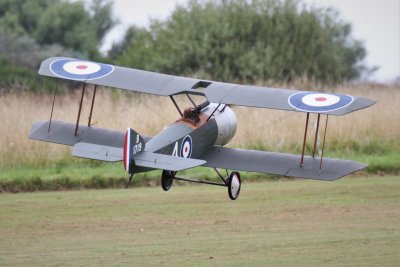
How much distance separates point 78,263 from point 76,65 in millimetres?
3394

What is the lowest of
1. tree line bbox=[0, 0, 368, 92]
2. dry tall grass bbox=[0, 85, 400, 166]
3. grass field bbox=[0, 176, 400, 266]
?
grass field bbox=[0, 176, 400, 266]

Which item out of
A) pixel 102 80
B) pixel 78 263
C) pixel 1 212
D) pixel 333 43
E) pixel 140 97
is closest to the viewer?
pixel 102 80

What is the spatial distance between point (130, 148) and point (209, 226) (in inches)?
336

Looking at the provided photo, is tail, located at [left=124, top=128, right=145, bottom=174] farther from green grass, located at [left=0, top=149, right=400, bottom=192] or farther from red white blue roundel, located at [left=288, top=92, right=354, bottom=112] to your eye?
green grass, located at [left=0, top=149, right=400, bottom=192]

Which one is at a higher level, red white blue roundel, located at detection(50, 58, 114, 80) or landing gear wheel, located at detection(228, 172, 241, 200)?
red white blue roundel, located at detection(50, 58, 114, 80)

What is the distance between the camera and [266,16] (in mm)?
47406

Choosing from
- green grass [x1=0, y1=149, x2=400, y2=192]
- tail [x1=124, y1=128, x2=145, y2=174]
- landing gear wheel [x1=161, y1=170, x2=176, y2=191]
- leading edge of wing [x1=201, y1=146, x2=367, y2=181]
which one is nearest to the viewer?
tail [x1=124, y1=128, x2=145, y2=174]

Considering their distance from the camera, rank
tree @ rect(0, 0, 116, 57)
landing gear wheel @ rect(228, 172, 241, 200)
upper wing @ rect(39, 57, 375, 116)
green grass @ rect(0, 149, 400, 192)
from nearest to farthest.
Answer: upper wing @ rect(39, 57, 375, 116), landing gear wheel @ rect(228, 172, 241, 200), green grass @ rect(0, 149, 400, 192), tree @ rect(0, 0, 116, 57)

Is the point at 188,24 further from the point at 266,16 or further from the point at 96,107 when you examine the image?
the point at 96,107

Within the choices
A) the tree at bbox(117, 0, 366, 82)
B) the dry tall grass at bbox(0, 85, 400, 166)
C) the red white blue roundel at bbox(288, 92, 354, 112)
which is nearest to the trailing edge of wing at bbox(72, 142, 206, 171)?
the red white blue roundel at bbox(288, 92, 354, 112)

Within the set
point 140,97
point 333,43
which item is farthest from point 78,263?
point 333,43

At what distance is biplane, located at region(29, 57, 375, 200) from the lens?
14016mm

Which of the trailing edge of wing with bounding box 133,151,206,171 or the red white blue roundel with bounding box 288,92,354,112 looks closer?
the trailing edge of wing with bounding box 133,151,206,171

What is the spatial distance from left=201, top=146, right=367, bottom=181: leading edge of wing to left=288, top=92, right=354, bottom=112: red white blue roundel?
862mm
